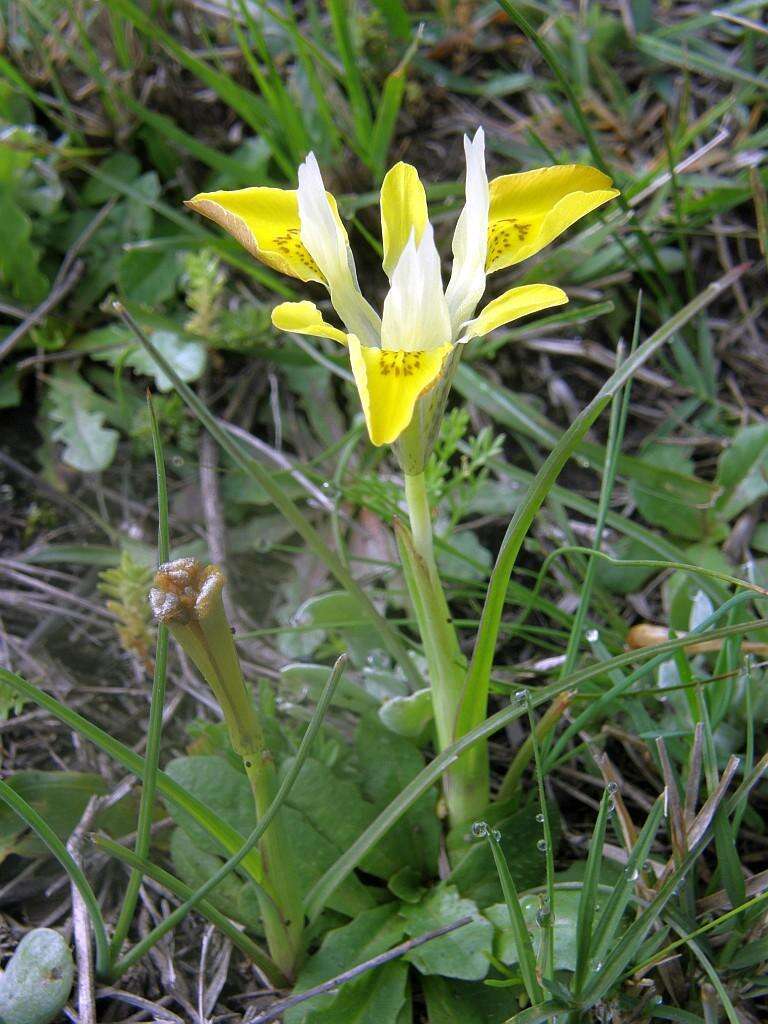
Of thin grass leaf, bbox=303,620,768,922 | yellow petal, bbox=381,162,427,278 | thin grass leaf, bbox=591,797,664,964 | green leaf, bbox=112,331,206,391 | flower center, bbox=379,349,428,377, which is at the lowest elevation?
thin grass leaf, bbox=591,797,664,964

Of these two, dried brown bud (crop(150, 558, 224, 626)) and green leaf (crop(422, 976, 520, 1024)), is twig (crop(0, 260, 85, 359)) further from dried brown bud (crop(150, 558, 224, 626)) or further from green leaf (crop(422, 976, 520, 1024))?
green leaf (crop(422, 976, 520, 1024))

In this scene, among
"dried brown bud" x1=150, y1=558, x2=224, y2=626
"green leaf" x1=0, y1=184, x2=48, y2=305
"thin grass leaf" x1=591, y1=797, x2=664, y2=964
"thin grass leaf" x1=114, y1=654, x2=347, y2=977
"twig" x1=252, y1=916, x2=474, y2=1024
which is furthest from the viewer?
"green leaf" x1=0, y1=184, x2=48, y2=305

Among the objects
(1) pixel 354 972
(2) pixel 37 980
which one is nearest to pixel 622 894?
(1) pixel 354 972

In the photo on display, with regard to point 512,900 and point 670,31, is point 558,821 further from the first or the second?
point 670,31

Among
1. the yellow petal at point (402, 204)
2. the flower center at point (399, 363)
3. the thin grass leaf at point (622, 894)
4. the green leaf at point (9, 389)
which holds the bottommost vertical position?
the thin grass leaf at point (622, 894)

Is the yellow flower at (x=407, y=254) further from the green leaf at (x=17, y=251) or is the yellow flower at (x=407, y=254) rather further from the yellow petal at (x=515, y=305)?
the green leaf at (x=17, y=251)

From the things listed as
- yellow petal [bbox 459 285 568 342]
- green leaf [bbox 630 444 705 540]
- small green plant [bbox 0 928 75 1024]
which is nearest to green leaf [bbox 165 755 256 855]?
small green plant [bbox 0 928 75 1024]

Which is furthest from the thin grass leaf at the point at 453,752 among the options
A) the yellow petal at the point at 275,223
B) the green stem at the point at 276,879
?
the yellow petal at the point at 275,223
